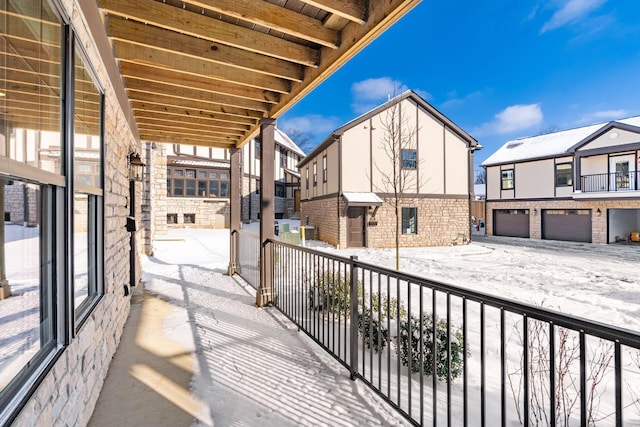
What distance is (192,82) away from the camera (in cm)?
354

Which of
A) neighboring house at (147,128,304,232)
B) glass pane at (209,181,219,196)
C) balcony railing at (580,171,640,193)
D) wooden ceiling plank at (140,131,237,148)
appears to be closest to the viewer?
wooden ceiling plank at (140,131,237,148)

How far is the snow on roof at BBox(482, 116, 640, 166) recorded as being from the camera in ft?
53.8

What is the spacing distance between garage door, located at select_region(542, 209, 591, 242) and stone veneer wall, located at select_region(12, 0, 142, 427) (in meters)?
19.7

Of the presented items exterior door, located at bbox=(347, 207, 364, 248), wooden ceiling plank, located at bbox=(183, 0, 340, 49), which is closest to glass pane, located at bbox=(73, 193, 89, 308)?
wooden ceiling plank, located at bbox=(183, 0, 340, 49)

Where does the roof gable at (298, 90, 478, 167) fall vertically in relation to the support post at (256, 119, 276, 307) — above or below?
above

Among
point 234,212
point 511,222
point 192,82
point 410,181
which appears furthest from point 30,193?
point 511,222

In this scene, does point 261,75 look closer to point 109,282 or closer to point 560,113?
point 109,282

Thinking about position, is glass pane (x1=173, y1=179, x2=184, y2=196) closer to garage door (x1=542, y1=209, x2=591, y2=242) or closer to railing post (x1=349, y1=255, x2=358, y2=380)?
railing post (x1=349, y1=255, x2=358, y2=380)

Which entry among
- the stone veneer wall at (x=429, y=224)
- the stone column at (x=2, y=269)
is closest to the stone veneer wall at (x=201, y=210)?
the stone veneer wall at (x=429, y=224)

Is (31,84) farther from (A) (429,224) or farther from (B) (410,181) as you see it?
(A) (429,224)

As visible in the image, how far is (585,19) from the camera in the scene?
2403cm

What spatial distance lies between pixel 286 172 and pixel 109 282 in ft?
73.0

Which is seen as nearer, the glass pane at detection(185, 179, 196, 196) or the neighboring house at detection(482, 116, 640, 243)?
the neighboring house at detection(482, 116, 640, 243)

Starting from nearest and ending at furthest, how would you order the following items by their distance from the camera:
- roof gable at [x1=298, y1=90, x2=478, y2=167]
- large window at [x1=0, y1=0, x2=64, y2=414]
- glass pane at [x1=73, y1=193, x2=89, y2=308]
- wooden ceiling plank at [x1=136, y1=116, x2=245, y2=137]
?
large window at [x1=0, y1=0, x2=64, y2=414]
glass pane at [x1=73, y1=193, x2=89, y2=308]
wooden ceiling plank at [x1=136, y1=116, x2=245, y2=137]
roof gable at [x1=298, y1=90, x2=478, y2=167]
